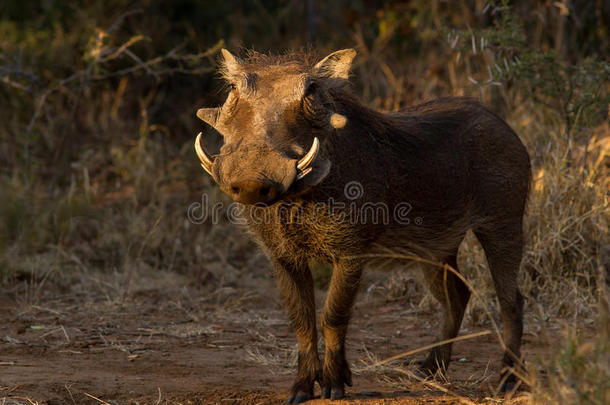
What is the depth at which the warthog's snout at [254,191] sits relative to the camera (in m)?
2.73

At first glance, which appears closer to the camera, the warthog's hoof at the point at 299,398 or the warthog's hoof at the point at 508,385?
the warthog's hoof at the point at 299,398

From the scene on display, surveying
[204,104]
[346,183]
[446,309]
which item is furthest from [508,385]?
[204,104]

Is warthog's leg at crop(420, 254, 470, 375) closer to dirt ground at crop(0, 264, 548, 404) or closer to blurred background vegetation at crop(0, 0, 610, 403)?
dirt ground at crop(0, 264, 548, 404)

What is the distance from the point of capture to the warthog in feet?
9.80

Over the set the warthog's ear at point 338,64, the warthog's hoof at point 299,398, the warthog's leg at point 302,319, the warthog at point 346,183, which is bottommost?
the warthog's hoof at point 299,398

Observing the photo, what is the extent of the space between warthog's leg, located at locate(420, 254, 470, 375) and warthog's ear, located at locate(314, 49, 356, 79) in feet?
3.93

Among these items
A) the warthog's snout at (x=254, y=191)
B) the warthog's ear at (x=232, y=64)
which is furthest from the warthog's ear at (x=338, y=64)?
the warthog's snout at (x=254, y=191)

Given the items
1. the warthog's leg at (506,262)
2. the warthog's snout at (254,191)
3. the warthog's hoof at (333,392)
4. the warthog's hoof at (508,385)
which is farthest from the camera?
the warthog's leg at (506,262)

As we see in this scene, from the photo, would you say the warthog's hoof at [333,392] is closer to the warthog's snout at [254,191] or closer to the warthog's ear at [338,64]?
the warthog's snout at [254,191]

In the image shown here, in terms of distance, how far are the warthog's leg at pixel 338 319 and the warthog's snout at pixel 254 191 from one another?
0.70 m

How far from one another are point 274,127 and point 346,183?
48cm

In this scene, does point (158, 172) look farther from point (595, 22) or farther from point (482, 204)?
point (595, 22)

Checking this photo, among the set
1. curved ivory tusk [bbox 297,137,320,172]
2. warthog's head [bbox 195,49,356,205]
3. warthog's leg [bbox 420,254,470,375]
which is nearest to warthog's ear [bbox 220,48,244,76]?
warthog's head [bbox 195,49,356,205]

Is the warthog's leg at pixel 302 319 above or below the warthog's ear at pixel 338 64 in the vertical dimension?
below
